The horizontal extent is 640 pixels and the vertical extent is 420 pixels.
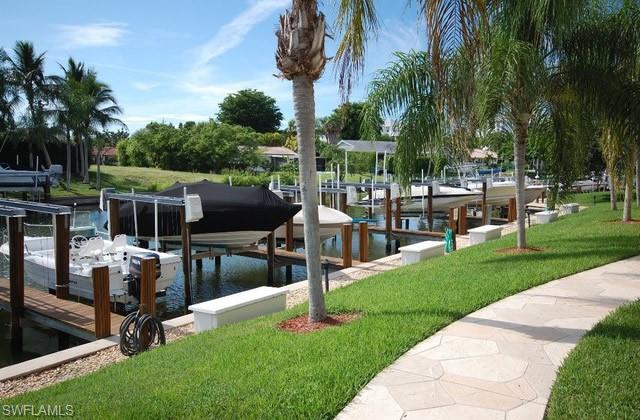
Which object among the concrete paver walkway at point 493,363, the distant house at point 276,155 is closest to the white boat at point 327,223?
the concrete paver walkway at point 493,363

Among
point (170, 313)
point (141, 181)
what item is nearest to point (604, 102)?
point (170, 313)

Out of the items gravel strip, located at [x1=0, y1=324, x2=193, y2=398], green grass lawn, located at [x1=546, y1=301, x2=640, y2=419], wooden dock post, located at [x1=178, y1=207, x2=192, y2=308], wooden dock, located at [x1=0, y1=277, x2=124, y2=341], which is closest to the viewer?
green grass lawn, located at [x1=546, y1=301, x2=640, y2=419]

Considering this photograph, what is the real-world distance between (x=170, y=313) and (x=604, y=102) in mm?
10712

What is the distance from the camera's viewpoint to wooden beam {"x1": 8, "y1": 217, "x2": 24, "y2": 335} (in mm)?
10188

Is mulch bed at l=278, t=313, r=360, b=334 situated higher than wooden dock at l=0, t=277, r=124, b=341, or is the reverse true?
mulch bed at l=278, t=313, r=360, b=334

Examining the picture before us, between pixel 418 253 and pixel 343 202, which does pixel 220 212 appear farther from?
pixel 343 202

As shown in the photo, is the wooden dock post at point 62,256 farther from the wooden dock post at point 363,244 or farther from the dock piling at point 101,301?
the wooden dock post at point 363,244

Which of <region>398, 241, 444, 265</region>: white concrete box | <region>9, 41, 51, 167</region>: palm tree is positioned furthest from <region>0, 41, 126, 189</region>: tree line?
<region>398, 241, 444, 265</region>: white concrete box

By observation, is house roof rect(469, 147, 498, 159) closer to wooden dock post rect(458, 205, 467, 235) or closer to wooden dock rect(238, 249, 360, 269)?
wooden dock post rect(458, 205, 467, 235)

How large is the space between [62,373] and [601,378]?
21.6 ft

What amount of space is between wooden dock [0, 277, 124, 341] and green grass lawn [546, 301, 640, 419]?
727cm

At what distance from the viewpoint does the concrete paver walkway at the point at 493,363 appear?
14.1 feet

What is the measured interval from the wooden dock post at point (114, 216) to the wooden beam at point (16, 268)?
4.84 metres

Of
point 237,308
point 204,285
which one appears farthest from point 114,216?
point 237,308
